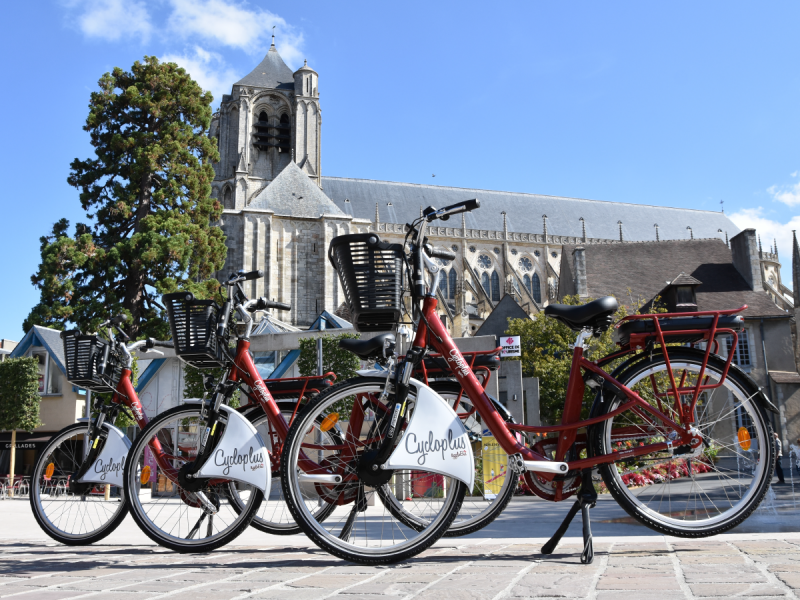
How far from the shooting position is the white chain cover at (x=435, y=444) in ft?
10.4

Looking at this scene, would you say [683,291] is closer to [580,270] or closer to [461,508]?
[580,270]

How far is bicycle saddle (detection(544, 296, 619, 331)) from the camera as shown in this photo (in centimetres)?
326

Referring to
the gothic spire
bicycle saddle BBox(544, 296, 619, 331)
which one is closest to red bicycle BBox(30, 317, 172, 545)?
bicycle saddle BBox(544, 296, 619, 331)

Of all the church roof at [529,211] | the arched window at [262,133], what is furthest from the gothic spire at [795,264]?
the arched window at [262,133]

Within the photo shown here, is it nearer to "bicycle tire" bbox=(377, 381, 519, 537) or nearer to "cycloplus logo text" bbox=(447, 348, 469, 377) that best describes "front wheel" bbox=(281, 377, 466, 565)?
"bicycle tire" bbox=(377, 381, 519, 537)

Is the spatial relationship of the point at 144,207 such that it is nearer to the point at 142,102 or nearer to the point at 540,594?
the point at 142,102

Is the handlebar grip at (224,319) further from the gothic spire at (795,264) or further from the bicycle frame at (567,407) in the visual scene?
the gothic spire at (795,264)

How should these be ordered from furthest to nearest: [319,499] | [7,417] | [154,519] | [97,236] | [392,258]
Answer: [97,236] → [7,417] → [154,519] → [319,499] → [392,258]

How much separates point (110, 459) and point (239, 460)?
5.57 ft

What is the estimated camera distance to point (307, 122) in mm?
52375

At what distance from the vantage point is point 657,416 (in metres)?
3.29

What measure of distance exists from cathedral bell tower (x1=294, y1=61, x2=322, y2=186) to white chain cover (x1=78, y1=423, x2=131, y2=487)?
46667 mm

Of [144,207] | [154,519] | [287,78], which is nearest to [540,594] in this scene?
[154,519]

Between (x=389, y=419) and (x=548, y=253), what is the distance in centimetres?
5744
